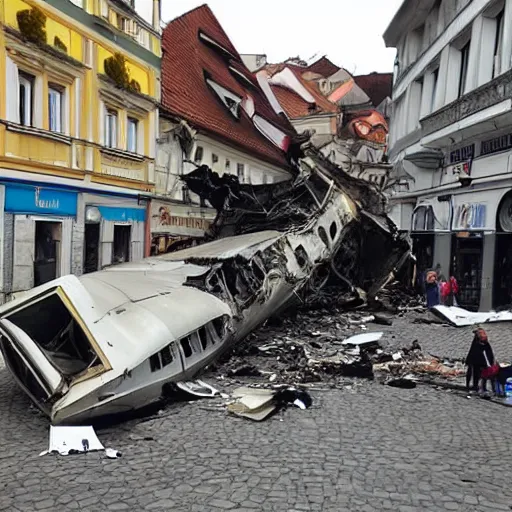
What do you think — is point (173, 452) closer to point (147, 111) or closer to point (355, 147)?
point (147, 111)

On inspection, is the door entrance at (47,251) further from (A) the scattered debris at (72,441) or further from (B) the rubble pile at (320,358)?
(A) the scattered debris at (72,441)

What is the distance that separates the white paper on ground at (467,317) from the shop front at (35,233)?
29.8 ft

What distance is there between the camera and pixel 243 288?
32.9 feet

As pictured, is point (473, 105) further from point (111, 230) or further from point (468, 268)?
point (111, 230)

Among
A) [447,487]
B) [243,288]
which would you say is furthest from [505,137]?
[447,487]

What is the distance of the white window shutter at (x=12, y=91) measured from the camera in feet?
38.0

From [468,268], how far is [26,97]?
1277 cm

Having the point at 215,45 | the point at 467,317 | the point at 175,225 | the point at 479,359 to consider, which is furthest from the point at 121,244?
the point at 215,45

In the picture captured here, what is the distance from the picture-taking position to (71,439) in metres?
5.77

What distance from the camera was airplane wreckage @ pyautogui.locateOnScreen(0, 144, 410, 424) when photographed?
6.20 m

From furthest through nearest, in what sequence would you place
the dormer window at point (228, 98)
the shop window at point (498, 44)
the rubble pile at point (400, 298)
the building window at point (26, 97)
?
the dormer window at point (228, 98), the rubble pile at point (400, 298), the shop window at point (498, 44), the building window at point (26, 97)

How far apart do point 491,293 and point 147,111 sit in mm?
11081

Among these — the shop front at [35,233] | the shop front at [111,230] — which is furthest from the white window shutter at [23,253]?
the shop front at [111,230]

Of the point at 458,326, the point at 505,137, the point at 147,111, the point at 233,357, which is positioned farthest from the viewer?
the point at 147,111
